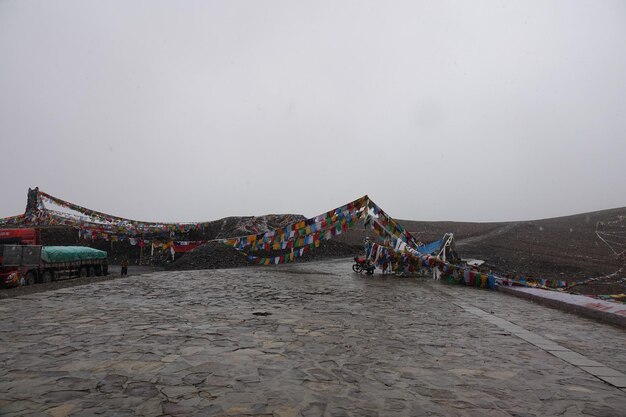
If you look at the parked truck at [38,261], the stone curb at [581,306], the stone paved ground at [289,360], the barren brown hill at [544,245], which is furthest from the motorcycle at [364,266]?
the parked truck at [38,261]

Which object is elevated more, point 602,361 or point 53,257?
point 53,257

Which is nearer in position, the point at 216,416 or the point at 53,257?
the point at 216,416

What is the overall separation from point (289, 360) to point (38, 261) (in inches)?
564

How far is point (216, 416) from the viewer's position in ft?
9.86

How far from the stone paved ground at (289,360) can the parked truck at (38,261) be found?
22.6ft

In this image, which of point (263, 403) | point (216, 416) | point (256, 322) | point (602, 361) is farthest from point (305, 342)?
point (602, 361)

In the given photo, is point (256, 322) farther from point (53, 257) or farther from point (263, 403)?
point (53, 257)

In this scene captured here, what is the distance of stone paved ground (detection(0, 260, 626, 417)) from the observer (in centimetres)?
331

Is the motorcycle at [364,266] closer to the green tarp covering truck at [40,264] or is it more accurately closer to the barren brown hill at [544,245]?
the barren brown hill at [544,245]

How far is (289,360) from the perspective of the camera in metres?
4.52

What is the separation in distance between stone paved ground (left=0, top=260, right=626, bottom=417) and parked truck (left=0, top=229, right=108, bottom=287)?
688cm

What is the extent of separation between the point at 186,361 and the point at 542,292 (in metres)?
9.82

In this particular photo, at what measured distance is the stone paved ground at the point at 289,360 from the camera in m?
3.31

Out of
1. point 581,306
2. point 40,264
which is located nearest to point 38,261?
point 40,264
